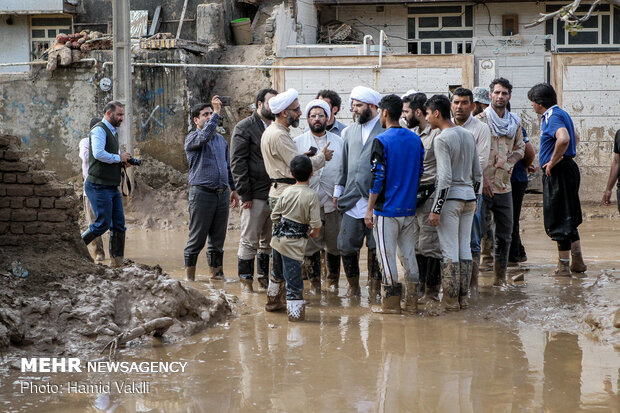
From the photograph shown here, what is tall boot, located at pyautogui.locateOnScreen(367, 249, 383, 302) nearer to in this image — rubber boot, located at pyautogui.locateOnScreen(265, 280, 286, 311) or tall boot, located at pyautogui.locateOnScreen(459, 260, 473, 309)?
tall boot, located at pyautogui.locateOnScreen(459, 260, 473, 309)

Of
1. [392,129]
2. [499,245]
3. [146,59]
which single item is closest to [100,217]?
[392,129]

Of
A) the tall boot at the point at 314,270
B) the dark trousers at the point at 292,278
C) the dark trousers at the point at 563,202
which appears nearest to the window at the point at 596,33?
the dark trousers at the point at 563,202

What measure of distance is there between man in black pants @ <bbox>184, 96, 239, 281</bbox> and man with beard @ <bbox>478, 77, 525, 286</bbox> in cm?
277

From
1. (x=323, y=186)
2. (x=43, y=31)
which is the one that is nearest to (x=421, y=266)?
(x=323, y=186)

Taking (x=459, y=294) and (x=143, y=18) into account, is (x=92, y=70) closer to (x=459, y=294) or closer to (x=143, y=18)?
(x=143, y=18)

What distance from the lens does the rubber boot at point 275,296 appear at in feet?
21.7

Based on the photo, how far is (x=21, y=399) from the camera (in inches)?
174

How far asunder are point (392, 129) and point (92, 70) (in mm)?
9973

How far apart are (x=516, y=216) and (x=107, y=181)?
4.62m

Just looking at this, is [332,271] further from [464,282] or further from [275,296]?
[464,282]

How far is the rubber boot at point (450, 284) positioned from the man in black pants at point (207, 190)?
274cm

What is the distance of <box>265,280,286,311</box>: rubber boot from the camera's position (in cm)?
662

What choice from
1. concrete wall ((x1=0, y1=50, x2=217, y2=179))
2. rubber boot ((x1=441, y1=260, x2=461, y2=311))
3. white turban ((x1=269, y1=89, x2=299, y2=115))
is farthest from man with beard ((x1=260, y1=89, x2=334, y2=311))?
concrete wall ((x1=0, y1=50, x2=217, y2=179))

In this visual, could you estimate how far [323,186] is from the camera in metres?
7.50
